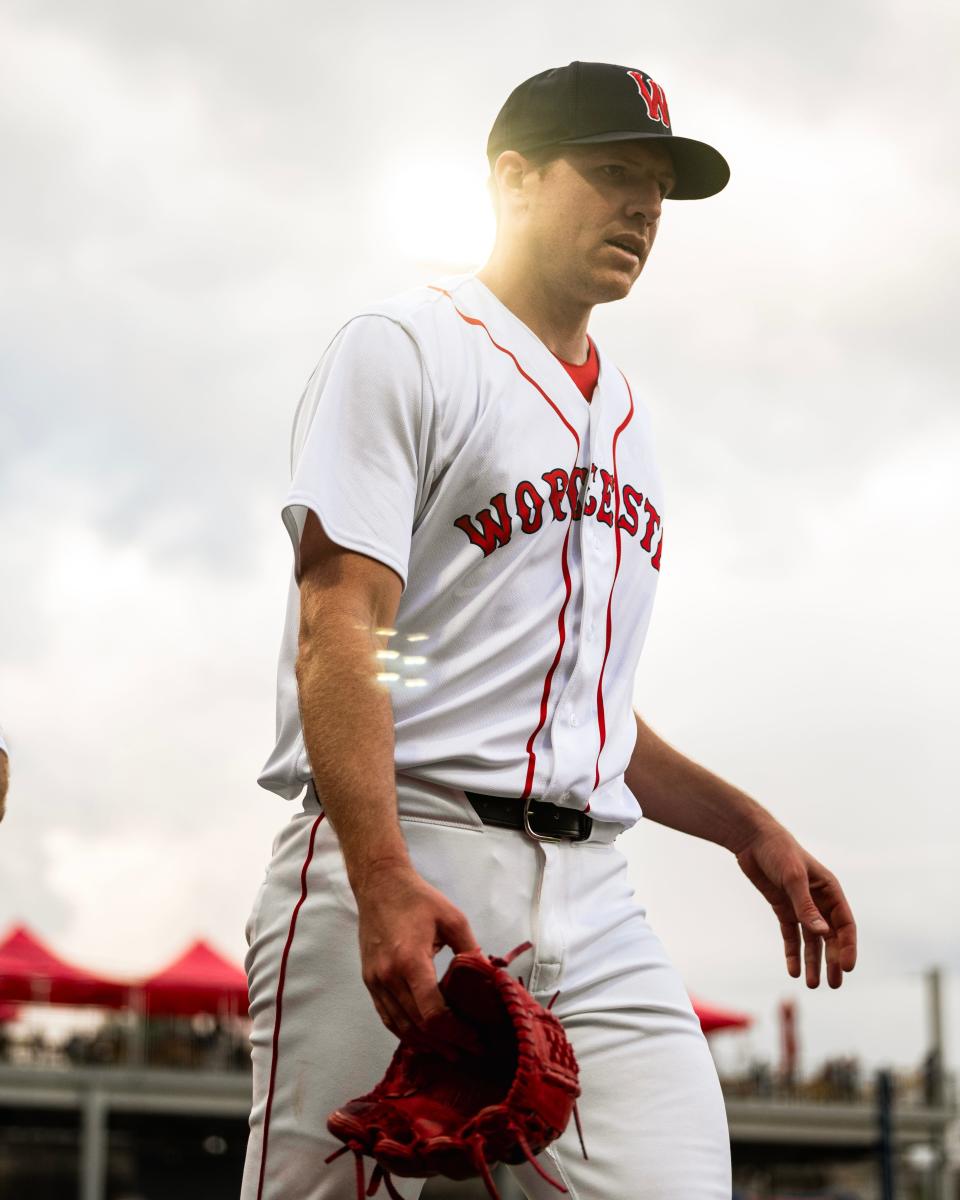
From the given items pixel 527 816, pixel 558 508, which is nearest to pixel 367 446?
pixel 558 508

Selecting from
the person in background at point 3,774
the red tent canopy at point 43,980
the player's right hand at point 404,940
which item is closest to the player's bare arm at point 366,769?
the player's right hand at point 404,940

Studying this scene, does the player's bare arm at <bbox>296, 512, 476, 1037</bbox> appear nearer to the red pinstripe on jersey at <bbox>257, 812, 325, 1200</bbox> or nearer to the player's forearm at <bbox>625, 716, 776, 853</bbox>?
the red pinstripe on jersey at <bbox>257, 812, 325, 1200</bbox>

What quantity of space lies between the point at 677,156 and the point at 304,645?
3.38 feet

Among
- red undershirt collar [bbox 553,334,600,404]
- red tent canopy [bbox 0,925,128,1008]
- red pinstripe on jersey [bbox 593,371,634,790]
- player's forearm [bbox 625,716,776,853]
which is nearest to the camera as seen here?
red pinstripe on jersey [bbox 593,371,634,790]

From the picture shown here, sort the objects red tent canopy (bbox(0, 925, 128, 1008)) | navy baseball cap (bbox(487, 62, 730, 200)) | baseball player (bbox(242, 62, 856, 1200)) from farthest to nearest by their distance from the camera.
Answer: red tent canopy (bbox(0, 925, 128, 1008)) → navy baseball cap (bbox(487, 62, 730, 200)) → baseball player (bbox(242, 62, 856, 1200))

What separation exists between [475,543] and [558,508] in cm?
15

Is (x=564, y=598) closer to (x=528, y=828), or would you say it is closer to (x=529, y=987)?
(x=528, y=828)

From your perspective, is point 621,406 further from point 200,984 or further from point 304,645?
point 200,984

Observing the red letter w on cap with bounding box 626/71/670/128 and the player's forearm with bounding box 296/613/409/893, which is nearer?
the player's forearm with bounding box 296/613/409/893

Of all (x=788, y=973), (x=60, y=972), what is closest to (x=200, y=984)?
(x=60, y=972)

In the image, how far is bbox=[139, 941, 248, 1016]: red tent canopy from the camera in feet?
60.4

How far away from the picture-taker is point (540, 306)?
8.55ft

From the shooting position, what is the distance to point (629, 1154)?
2148mm

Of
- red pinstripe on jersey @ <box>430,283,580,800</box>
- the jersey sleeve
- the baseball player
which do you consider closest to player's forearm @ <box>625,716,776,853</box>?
the baseball player
